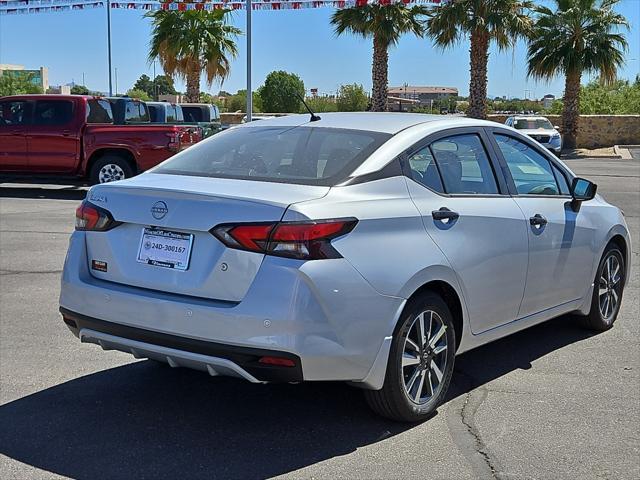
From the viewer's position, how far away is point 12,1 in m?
27.7

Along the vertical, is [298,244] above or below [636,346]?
above

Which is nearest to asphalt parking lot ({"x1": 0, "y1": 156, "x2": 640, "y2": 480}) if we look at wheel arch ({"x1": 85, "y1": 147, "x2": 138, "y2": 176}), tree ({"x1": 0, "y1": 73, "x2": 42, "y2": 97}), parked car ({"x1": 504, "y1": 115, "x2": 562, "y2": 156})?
wheel arch ({"x1": 85, "y1": 147, "x2": 138, "y2": 176})

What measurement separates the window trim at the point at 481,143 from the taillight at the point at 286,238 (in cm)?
85

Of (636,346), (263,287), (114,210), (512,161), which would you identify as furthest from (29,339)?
(636,346)

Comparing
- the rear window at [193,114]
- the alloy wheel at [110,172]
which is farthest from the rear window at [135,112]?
the rear window at [193,114]

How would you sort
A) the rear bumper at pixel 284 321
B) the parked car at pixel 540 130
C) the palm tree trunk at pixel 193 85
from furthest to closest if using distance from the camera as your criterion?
the palm tree trunk at pixel 193 85
the parked car at pixel 540 130
the rear bumper at pixel 284 321

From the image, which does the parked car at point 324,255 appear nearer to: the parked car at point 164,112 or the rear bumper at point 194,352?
the rear bumper at point 194,352

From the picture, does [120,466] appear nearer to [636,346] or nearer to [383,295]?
[383,295]

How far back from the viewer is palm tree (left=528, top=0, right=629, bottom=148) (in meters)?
33.8

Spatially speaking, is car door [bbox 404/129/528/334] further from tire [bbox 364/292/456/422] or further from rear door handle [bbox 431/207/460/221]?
tire [bbox 364/292/456/422]

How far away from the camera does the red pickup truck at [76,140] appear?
14.9 meters

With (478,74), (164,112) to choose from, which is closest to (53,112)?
(164,112)

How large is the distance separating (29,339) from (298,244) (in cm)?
303

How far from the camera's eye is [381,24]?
1228 inches
